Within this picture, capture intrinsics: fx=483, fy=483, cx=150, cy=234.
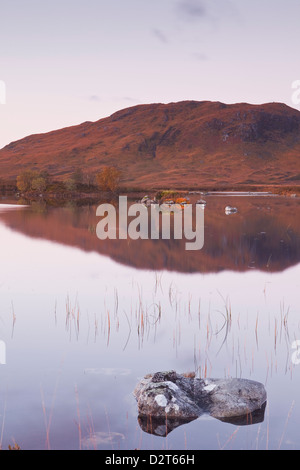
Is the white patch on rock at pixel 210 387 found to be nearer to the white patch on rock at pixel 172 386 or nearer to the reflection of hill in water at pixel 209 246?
the white patch on rock at pixel 172 386

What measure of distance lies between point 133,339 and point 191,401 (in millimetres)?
3851

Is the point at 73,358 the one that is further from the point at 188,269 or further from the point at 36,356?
the point at 188,269

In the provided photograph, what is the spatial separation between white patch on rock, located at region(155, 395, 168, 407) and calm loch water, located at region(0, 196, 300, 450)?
440 millimetres

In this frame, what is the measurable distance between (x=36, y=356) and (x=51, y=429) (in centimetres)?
322

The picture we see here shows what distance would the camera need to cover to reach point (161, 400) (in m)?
7.68

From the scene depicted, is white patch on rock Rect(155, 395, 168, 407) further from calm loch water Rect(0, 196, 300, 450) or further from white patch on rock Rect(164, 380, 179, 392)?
calm loch water Rect(0, 196, 300, 450)

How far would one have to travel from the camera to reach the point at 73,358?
10203 mm

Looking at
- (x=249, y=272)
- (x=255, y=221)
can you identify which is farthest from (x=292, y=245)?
(x=255, y=221)

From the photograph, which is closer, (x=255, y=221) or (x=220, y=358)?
(x=220, y=358)

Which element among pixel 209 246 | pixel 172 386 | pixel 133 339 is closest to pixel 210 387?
pixel 172 386

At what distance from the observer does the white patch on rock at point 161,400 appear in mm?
7641

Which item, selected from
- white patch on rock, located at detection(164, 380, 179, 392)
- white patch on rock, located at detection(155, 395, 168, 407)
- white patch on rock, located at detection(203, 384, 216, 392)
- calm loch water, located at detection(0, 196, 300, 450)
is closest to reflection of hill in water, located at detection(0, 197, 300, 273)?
calm loch water, located at detection(0, 196, 300, 450)

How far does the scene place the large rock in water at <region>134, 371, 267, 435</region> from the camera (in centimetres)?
755
